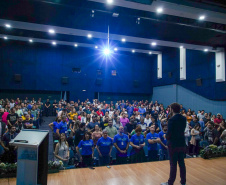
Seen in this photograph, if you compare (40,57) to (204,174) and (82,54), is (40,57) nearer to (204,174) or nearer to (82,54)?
(82,54)

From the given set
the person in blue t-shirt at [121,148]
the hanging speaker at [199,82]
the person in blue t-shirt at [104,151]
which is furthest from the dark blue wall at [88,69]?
the person in blue t-shirt at [104,151]

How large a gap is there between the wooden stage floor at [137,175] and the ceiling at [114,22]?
199 inches

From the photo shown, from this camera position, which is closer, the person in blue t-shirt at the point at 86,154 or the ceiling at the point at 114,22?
the person in blue t-shirt at the point at 86,154

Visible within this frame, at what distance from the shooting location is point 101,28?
8414 millimetres

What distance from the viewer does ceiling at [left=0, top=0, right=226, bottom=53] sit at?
253 inches

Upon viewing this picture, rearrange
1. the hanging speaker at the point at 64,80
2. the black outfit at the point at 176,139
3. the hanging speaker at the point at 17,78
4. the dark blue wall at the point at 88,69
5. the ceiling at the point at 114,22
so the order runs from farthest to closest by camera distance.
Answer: the hanging speaker at the point at 64,80 → the hanging speaker at the point at 17,78 → the dark blue wall at the point at 88,69 → the ceiling at the point at 114,22 → the black outfit at the point at 176,139

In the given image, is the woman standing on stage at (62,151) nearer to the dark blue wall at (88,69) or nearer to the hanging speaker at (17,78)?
the dark blue wall at (88,69)

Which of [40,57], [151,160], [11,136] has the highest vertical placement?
[40,57]

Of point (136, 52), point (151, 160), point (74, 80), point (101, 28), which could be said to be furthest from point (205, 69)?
point (74, 80)

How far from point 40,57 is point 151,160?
1283cm

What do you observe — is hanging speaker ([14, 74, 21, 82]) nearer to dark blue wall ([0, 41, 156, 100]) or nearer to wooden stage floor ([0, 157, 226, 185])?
dark blue wall ([0, 41, 156, 100])

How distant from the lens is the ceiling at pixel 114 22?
6.43 m

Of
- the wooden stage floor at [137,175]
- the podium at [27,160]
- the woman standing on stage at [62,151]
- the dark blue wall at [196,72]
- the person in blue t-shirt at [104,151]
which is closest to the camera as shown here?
the podium at [27,160]

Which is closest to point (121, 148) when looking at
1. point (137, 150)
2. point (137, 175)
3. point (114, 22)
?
point (137, 150)
